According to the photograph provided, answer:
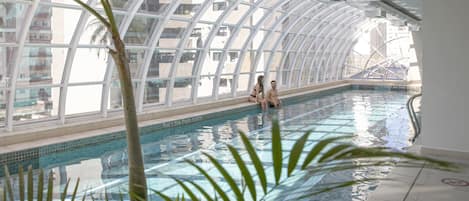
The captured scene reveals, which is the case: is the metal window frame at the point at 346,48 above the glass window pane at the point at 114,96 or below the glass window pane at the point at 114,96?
above

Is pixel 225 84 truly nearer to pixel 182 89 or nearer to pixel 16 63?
pixel 182 89

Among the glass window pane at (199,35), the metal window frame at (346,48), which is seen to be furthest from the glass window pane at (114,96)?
the metal window frame at (346,48)

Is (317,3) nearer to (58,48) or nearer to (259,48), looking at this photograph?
(259,48)

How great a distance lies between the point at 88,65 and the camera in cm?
1195

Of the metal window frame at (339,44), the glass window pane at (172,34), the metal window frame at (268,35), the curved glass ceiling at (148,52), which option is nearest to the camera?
the curved glass ceiling at (148,52)

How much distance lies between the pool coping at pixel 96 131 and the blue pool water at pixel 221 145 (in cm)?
17

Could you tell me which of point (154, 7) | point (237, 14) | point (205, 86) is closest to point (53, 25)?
point (154, 7)

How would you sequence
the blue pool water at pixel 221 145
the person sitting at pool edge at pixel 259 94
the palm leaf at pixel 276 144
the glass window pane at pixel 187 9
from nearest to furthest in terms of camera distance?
the palm leaf at pixel 276 144
the blue pool water at pixel 221 145
the glass window pane at pixel 187 9
the person sitting at pool edge at pixel 259 94

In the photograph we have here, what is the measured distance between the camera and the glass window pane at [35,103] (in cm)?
1034

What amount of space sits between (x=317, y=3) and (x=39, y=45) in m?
11.7

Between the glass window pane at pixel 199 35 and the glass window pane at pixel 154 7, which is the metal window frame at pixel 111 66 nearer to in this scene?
the glass window pane at pixel 154 7

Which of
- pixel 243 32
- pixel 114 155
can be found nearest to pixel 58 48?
pixel 114 155

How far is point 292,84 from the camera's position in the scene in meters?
23.5

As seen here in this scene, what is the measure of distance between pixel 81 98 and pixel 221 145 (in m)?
3.96
